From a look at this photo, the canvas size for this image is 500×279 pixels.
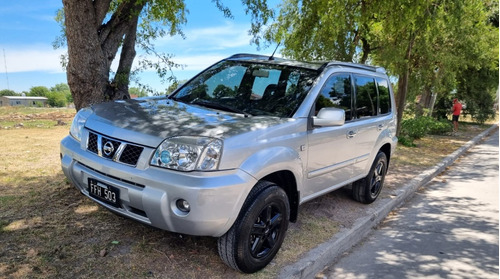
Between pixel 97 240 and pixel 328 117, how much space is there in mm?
2524


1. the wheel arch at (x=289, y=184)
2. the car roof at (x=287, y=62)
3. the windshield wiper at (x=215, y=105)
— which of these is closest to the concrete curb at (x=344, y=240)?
the wheel arch at (x=289, y=184)

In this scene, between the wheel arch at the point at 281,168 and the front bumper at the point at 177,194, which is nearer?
the front bumper at the point at 177,194

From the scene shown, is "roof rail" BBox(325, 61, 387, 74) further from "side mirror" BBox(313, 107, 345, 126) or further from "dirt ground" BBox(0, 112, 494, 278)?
"dirt ground" BBox(0, 112, 494, 278)

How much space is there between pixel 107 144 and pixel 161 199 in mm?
780

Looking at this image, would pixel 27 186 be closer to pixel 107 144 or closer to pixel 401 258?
pixel 107 144

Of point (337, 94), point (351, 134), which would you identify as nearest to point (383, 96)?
point (351, 134)

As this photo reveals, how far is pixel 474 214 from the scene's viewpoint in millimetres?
5637

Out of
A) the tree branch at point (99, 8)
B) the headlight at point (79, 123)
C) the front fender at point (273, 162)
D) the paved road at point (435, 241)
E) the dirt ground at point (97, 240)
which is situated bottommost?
the paved road at point (435, 241)

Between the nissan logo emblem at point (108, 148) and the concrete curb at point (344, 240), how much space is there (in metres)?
1.80

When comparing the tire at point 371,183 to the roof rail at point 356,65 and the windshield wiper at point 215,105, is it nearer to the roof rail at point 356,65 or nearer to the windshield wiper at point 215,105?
the roof rail at point 356,65

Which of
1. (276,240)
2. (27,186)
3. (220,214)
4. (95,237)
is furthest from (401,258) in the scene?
(27,186)

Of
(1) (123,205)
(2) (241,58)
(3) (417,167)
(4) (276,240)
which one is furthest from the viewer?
(3) (417,167)

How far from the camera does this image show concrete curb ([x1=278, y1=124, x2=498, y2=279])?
3.38 m

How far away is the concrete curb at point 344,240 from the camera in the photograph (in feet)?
11.1
